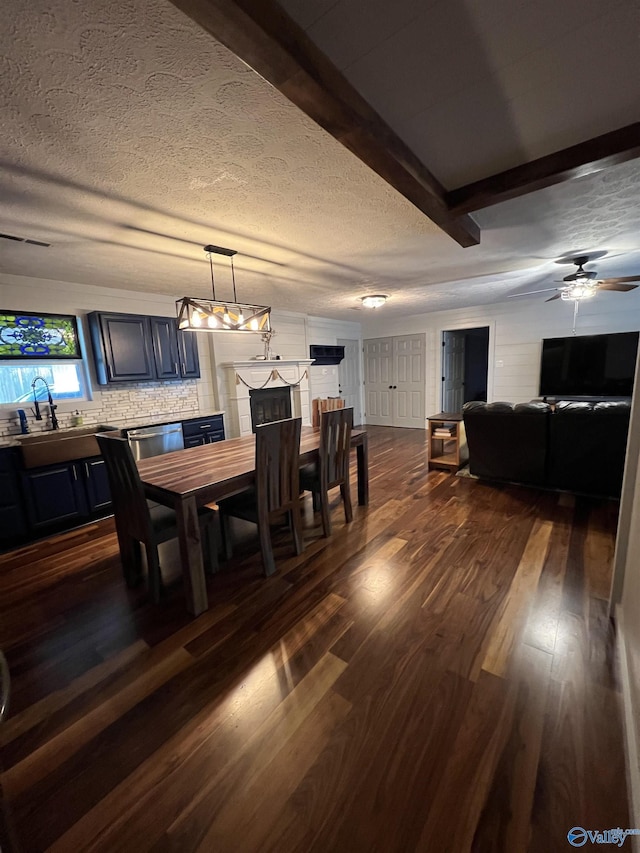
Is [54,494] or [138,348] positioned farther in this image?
[138,348]

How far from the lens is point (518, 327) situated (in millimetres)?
5727

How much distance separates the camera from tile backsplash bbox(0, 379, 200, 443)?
325 cm

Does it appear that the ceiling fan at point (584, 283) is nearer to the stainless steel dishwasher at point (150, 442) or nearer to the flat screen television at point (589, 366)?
the flat screen television at point (589, 366)

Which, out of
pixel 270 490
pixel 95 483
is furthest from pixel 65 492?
pixel 270 490

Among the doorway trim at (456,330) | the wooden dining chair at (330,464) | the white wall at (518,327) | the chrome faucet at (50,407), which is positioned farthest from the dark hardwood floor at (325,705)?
the doorway trim at (456,330)

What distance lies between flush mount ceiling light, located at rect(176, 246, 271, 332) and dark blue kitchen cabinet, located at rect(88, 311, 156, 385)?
4.49 ft

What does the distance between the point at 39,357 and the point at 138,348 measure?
2.90ft

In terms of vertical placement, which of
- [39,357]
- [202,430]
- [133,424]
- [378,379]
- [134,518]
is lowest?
[134,518]

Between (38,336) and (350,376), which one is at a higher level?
(38,336)

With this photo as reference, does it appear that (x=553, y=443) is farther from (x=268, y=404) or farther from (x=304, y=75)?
(x=268, y=404)

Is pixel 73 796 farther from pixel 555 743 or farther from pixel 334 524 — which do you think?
pixel 334 524

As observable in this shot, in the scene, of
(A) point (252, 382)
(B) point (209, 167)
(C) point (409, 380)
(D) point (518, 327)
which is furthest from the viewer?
(C) point (409, 380)

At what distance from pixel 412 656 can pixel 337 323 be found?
623cm

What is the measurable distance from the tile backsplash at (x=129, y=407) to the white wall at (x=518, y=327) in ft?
12.2
